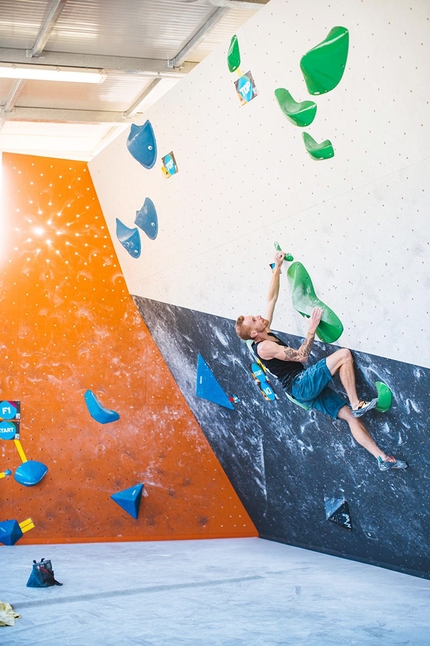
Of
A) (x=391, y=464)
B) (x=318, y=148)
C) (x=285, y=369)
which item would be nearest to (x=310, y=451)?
(x=285, y=369)

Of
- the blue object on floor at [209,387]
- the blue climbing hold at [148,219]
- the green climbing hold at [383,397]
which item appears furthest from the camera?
the blue object on floor at [209,387]

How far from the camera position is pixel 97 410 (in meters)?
5.70

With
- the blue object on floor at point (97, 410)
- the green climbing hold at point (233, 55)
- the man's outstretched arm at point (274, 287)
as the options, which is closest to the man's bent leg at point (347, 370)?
the man's outstretched arm at point (274, 287)

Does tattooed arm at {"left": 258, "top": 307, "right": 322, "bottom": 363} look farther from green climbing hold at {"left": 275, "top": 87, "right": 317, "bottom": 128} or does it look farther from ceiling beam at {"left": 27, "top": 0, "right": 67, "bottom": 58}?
ceiling beam at {"left": 27, "top": 0, "right": 67, "bottom": 58}

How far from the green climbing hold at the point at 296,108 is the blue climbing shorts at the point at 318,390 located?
126 cm

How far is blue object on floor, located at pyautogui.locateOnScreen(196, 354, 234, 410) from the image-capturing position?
17.3 feet

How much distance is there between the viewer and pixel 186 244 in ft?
15.3

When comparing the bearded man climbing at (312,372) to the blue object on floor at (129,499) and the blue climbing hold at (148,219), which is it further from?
the blue object on floor at (129,499)

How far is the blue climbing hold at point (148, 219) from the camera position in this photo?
482 centimetres

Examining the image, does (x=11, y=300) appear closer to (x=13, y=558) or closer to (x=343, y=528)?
(x=13, y=558)

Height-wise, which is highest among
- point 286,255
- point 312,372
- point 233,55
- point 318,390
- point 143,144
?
point 143,144

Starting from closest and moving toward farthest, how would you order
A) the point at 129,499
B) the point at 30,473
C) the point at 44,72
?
the point at 44,72 < the point at 30,473 < the point at 129,499

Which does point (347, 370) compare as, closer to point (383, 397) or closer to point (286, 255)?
point (383, 397)

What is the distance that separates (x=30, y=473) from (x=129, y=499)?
80 centimetres
